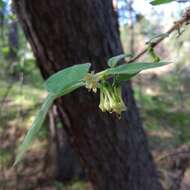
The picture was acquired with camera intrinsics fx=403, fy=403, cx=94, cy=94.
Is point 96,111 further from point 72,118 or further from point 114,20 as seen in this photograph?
point 114,20

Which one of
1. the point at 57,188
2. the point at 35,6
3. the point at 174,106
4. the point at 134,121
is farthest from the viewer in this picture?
the point at 174,106

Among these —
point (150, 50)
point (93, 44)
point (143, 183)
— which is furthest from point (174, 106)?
point (150, 50)

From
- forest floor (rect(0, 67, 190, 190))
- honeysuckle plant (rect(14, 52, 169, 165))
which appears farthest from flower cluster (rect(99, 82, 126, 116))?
forest floor (rect(0, 67, 190, 190))

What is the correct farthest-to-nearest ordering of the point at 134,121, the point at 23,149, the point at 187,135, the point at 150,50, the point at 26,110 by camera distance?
the point at 26,110 → the point at 187,135 → the point at 134,121 → the point at 150,50 → the point at 23,149

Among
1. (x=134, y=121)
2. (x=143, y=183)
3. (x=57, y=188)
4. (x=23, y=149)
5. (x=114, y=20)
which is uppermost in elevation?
(x=114, y=20)

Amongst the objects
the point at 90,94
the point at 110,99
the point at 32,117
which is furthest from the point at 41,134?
the point at 110,99

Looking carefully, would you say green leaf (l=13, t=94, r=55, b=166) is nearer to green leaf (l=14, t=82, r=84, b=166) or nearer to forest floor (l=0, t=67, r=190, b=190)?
green leaf (l=14, t=82, r=84, b=166)

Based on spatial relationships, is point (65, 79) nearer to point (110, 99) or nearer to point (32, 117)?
point (110, 99)

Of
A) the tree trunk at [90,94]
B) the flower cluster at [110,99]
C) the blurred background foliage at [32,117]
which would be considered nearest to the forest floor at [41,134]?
the blurred background foliage at [32,117]
